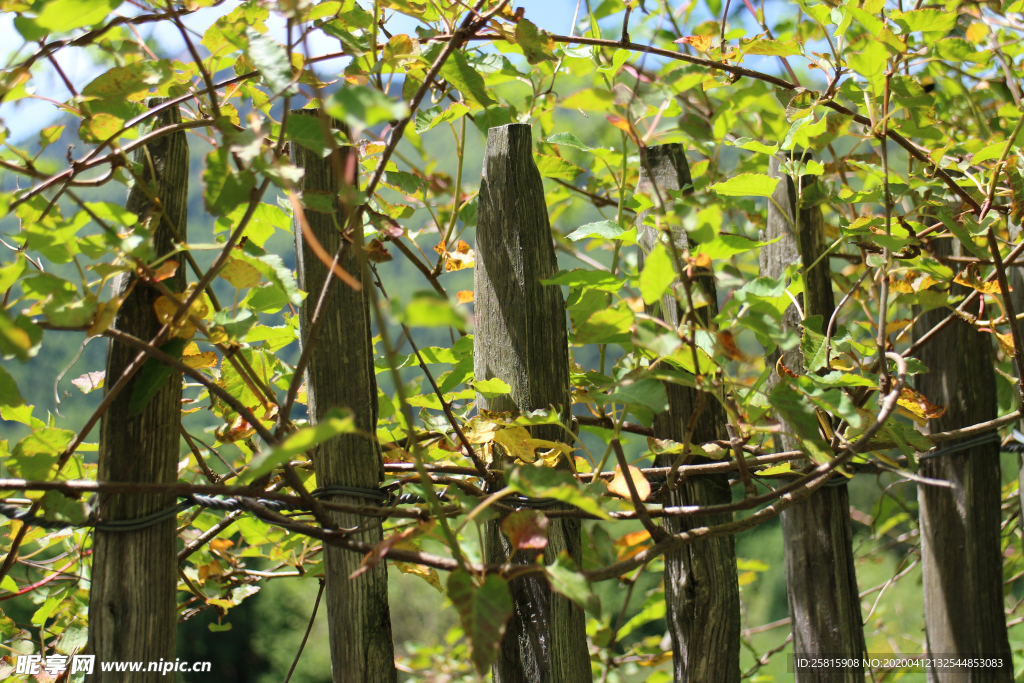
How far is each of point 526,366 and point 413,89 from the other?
0.42m

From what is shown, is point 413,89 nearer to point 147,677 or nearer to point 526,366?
point 526,366

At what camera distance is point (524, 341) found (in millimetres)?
981

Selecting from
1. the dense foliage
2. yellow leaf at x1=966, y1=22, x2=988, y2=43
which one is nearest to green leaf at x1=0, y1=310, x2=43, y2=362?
the dense foliage

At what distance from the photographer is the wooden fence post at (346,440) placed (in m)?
0.87

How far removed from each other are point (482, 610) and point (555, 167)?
76cm

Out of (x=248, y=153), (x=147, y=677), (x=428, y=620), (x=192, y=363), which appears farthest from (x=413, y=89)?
(x=428, y=620)

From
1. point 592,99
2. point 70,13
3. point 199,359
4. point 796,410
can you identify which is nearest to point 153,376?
point 199,359

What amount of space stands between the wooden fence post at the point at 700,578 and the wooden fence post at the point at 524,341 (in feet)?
0.82

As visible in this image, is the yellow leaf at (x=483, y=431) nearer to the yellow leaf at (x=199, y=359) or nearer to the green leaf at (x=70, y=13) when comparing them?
the yellow leaf at (x=199, y=359)

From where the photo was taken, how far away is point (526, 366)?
98 centimetres

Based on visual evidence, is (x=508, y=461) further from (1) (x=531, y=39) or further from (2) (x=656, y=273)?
(1) (x=531, y=39)

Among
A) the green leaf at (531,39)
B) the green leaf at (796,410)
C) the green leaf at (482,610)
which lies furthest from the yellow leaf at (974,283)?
the green leaf at (482,610)

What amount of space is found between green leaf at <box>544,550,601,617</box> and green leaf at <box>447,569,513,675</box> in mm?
55

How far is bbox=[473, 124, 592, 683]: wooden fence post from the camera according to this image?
95 cm
